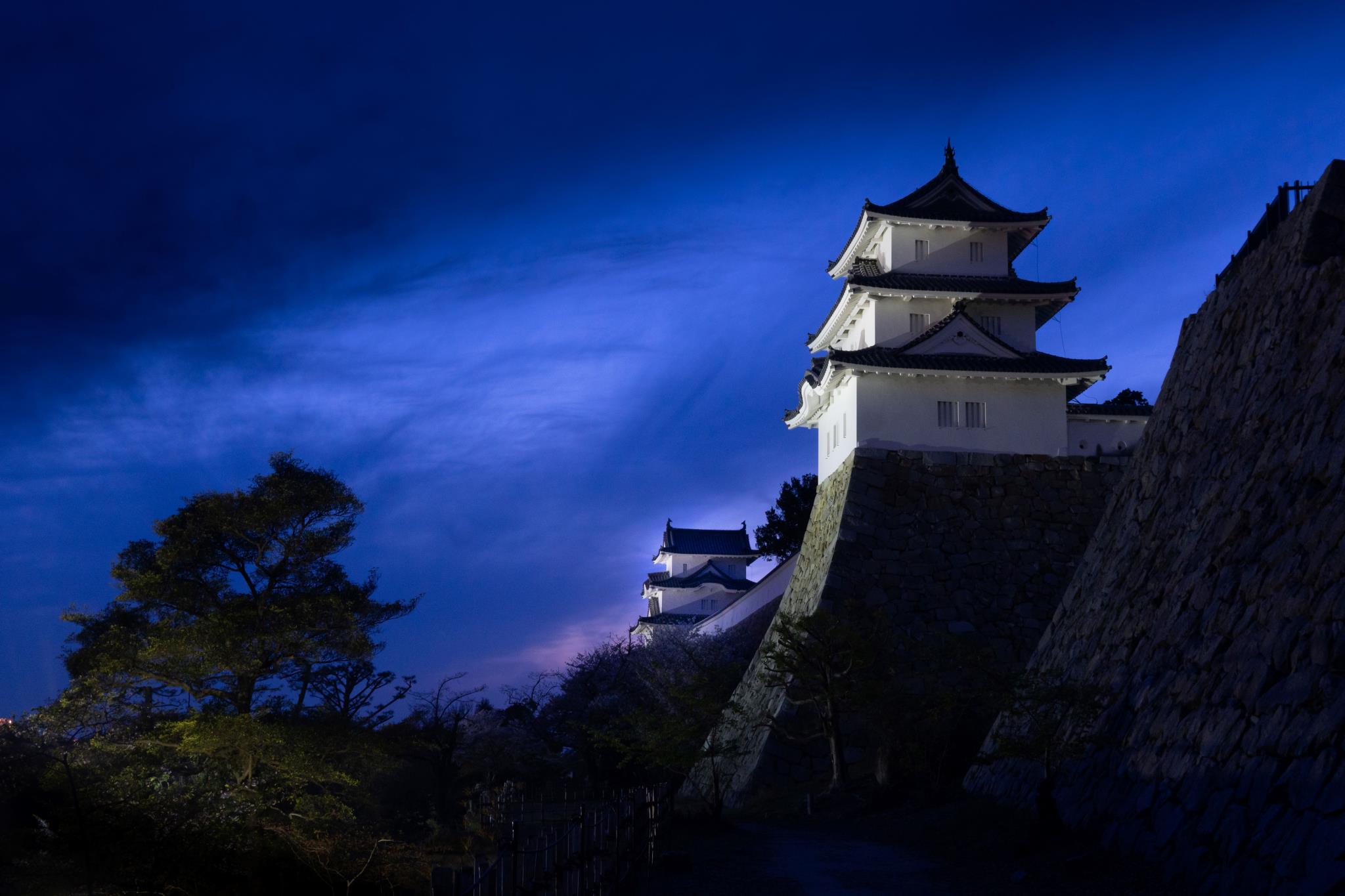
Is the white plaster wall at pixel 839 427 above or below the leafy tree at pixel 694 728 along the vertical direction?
above

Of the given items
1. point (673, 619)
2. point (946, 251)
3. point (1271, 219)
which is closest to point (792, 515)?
point (673, 619)

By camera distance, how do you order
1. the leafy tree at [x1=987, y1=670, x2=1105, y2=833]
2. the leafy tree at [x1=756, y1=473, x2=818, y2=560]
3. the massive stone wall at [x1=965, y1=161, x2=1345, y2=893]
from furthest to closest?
the leafy tree at [x1=756, y1=473, x2=818, y2=560] < the leafy tree at [x1=987, y1=670, x2=1105, y2=833] < the massive stone wall at [x1=965, y1=161, x2=1345, y2=893]

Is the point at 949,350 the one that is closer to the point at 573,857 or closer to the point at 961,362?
the point at 961,362

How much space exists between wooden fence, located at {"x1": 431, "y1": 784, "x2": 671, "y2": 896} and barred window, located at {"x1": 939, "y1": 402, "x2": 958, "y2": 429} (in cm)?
1148

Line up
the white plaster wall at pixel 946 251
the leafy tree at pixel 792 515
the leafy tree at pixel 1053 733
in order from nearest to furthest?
the leafy tree at pixel 1053 733
the white plaster wall at pixel 946 251
the leafy tree at pixel 792 515

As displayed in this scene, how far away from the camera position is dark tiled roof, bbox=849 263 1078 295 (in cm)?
2252

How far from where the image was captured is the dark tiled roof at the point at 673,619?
51.5 m

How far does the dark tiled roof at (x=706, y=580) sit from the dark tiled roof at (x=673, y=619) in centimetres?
181

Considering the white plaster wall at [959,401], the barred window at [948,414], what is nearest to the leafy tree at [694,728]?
the white plaster wall at [959,401]

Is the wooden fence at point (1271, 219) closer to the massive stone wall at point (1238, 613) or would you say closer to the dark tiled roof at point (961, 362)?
the massive stone wall at point (1238, 613)

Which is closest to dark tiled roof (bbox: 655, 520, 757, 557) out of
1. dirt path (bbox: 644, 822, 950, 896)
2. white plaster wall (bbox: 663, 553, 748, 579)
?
white plaster wall (bbox: 663, 553, 748, 579)

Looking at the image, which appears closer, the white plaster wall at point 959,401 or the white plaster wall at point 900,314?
the white plaster wall at point 959,401

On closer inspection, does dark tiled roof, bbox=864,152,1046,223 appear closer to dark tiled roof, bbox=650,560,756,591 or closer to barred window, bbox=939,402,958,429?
barred window, bbox=939,402,958,429

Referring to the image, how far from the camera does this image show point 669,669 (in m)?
29.0
